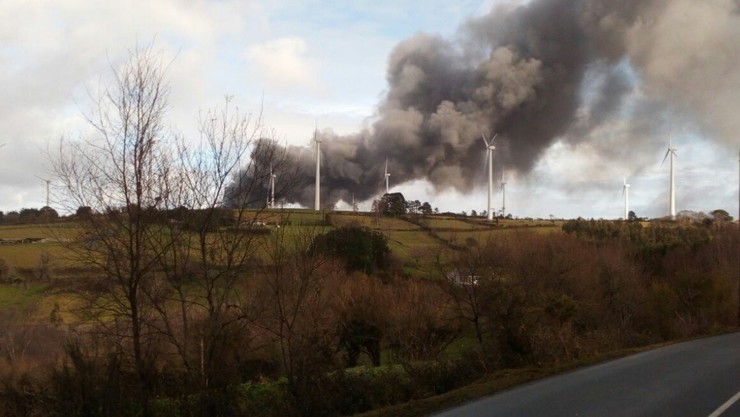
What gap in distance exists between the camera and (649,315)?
146 feet

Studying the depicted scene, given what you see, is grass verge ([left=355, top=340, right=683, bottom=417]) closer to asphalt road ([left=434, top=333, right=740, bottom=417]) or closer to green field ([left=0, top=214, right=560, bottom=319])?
asphalt road ([left=434, top=333, right=740, bottom=417])

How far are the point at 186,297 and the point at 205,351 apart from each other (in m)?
1.43

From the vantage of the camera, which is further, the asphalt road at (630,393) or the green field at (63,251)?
the green field at (63,251)

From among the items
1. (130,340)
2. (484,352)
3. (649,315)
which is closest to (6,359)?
(130,340)

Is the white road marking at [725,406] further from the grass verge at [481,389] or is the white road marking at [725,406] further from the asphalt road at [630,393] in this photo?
the grass verge at [481,389]

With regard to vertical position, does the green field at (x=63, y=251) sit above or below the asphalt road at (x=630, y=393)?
above

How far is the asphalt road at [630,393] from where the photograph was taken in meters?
11.9

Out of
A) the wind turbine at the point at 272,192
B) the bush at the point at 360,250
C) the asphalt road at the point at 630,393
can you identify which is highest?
the wind turbine at the point at 272,192

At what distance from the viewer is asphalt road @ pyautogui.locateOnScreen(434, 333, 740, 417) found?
11.9 metres

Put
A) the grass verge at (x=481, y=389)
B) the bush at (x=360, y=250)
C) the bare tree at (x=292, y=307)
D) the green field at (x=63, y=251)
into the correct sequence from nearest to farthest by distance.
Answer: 1. the grass verge at (x=481, y=389)
2. the green field at (x=63, y=251)
3. the bare tree at (x=292, y=307)
4. the bush at (x=360, y=250)

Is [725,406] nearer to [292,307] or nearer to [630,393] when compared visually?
[630,393]

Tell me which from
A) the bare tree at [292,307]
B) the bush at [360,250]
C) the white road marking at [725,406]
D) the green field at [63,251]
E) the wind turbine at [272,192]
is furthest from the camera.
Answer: the bush at [360,250]

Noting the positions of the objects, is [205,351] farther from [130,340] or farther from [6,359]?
[6,359]

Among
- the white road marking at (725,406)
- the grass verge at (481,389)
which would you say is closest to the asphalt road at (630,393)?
the white road marking at (725,406)
